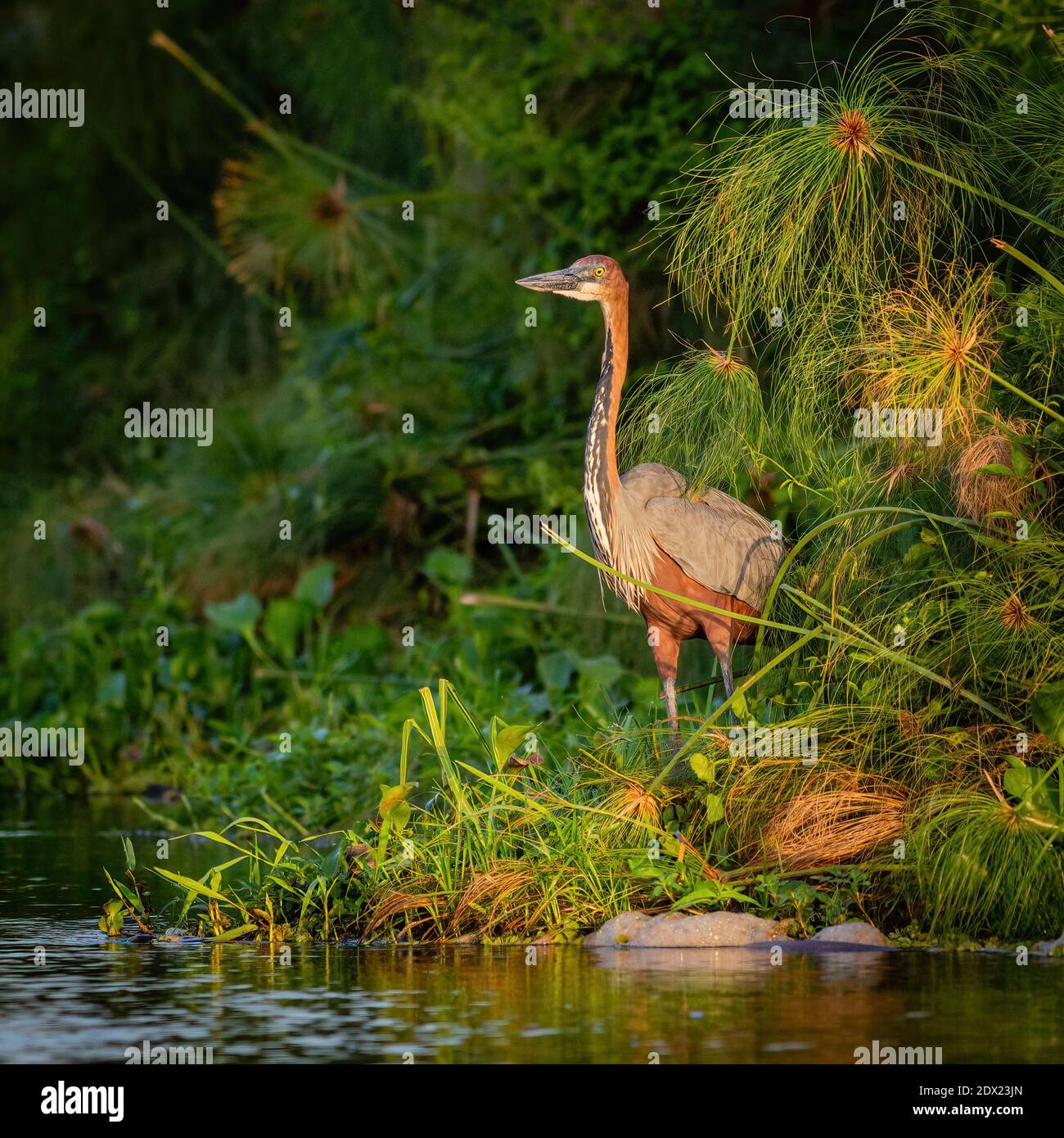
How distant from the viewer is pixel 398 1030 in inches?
231

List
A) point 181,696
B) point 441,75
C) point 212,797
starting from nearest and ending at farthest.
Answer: point 212,797 < point 181,696 < point 441,75

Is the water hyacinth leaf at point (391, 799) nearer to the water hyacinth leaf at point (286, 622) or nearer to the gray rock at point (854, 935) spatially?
the gray rock at point (854, 935)

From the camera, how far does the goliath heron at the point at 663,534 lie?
27.7 ft

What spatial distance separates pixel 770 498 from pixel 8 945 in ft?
17.2

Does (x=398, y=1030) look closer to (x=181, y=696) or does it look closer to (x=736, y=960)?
(x=736, y=960)

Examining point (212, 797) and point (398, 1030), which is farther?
point (212, 797)

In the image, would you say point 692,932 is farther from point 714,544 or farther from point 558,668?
point 558,668

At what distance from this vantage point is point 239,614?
42.5 feet

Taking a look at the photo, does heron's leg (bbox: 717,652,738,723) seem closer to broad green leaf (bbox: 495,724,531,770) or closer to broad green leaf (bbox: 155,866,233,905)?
broad green leaf (bbox: 495,724,531,770)

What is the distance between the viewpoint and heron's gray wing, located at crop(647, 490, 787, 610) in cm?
845

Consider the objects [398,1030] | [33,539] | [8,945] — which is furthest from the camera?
[33,539]

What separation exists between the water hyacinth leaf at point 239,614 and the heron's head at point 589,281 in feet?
15.8

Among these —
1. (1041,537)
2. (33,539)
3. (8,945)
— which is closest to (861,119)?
(1041,537)

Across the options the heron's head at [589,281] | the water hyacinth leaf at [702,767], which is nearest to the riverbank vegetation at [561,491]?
the water hyacinth leaf at [702,767]
